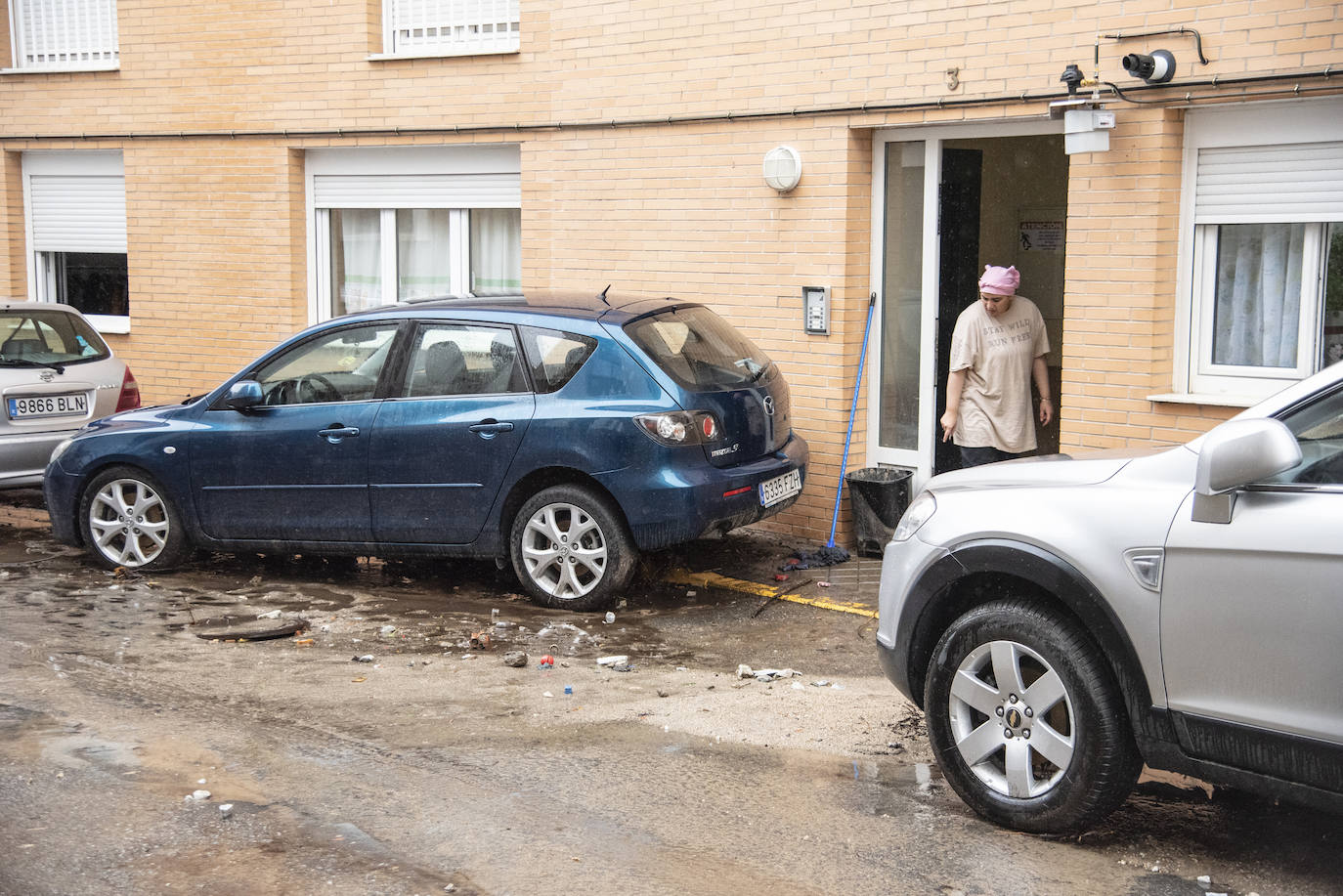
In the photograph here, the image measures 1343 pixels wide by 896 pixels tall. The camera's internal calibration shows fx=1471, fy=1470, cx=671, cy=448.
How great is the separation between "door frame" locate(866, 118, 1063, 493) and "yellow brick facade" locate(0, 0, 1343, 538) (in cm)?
11

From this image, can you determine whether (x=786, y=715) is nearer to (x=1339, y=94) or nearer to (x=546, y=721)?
(x=546, y=721)

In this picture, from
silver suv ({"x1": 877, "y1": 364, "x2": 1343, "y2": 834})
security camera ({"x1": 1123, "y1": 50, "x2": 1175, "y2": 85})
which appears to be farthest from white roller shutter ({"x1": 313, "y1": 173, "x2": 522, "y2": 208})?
silver suv ({"x1": 877, "y1": 364, "x2": 1343, "y2": 834})

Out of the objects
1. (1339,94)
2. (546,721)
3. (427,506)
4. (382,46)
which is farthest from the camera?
(382,46)

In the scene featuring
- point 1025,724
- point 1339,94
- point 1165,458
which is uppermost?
point 1339,94

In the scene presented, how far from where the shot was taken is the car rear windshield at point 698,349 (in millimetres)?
8133

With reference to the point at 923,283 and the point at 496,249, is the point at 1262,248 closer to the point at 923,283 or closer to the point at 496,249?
the point at 923,283

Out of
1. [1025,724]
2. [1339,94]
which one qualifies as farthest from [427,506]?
[1339,94]

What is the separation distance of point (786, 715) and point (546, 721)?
3.40 ft

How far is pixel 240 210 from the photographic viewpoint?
1306cm

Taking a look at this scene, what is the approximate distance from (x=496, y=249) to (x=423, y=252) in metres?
0.78

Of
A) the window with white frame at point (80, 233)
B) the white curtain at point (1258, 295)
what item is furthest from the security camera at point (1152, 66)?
the window with white frame at point (80, 233)

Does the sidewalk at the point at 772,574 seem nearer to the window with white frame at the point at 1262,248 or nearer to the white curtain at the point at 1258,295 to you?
the window with white frame at the point at 1262,248

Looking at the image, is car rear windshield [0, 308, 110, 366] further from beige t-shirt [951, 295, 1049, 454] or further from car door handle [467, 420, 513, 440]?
beige t-shirt [951, 295, 1049, 454]

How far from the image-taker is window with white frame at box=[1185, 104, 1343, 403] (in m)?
8.09
